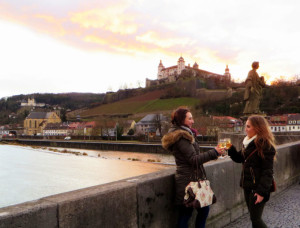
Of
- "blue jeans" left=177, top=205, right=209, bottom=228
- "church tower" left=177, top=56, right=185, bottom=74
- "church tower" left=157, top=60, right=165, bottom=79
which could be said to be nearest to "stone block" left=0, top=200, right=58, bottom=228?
"blue jeans" left=177, top=205, right=209, bottom=228

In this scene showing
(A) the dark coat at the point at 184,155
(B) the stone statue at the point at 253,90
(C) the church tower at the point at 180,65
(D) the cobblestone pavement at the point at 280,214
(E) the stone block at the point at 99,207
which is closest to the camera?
(E) the stone block at the point at 99,207

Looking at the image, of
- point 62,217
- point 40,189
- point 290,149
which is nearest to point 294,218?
point 290,149

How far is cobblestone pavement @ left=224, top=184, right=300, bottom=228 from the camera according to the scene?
4.56 m

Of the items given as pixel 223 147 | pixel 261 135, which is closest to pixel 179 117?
pixel 223 147

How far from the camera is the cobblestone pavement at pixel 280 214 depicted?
4559 millimetres

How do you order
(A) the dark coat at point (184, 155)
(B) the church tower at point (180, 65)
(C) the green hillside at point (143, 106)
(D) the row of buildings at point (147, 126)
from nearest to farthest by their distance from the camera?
(A) the dark coat at point (184, 155), (D) the row of buildings at point (147, 126), (C) the green hillside at point (143, 106), (B) the church tower at point (180, 65)

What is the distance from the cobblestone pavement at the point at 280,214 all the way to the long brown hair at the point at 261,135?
1843mm

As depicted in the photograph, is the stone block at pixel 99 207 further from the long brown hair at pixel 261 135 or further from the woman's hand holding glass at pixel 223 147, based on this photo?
the long brown hair at pixel 261 135

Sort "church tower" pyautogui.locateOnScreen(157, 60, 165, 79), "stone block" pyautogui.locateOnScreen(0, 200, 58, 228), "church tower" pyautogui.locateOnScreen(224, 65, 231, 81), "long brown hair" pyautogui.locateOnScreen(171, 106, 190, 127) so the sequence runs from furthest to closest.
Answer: "church tower" pyautogui.locateOnScreen(157, 60, 165, 79)
"church tower" pyautogui.locateOnScreen(224, 65, 231, 81)
"long brown hair" pyautogui.locateOnScreen(171, 106, 190, 127)
"stone block" pyautogui.locateOnScreen(0, 200, 58, 228)

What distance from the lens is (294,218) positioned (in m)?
4.81

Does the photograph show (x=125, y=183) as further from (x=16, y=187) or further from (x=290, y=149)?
(x=16, y=187)

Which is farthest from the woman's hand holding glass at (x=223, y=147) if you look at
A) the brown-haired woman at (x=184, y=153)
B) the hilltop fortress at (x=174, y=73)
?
the hilltop fortress at (x=174, y=73)

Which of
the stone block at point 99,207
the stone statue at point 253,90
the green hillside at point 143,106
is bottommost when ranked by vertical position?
the stone block at point 99,207

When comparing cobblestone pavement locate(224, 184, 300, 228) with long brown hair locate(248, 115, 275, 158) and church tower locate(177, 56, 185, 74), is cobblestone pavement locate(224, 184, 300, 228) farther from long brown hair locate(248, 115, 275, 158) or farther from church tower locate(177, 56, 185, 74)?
church tower locate(177, 56, 185, 74)
